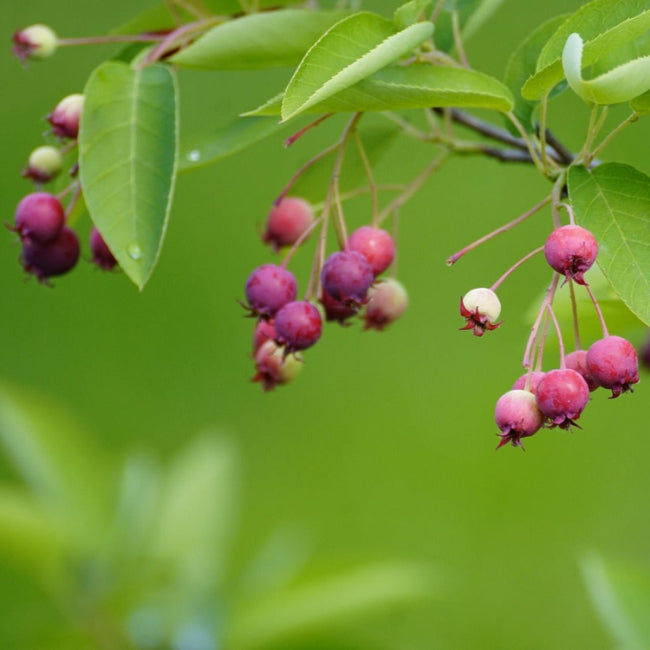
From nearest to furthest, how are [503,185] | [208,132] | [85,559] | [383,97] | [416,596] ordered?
[383,97]
[208,132]
[416,596]
[85,559]
[503,185]

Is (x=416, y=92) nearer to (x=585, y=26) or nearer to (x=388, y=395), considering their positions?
(x=585, y=26)

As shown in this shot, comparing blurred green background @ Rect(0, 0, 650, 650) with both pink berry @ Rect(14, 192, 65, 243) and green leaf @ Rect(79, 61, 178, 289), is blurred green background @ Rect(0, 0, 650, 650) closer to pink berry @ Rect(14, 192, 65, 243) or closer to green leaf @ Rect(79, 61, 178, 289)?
pink berry @ Rect(14, 192, 65, 243)

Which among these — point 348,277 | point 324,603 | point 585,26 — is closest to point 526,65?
point 585,26

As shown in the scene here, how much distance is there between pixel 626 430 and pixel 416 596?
2.82 metres

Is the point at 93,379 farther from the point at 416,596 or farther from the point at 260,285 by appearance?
the point at 260,285

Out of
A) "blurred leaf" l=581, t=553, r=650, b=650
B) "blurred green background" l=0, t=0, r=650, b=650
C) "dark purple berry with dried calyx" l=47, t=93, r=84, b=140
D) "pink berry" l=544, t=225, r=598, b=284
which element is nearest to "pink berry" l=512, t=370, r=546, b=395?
"pink berry" l=544, t=225, r=598, b=284

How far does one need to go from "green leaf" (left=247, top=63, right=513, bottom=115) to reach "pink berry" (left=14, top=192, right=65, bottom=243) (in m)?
0.34

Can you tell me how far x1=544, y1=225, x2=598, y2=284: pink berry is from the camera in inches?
37.0

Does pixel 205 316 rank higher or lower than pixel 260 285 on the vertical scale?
higher

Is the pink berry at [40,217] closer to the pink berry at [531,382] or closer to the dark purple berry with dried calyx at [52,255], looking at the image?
the dark purple berry with dried calyx at [52,255]

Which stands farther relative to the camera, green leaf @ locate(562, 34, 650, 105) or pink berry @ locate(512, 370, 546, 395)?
pink berry @ locate(512, 370, 546, 395)

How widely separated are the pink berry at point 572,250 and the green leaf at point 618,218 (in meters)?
0.01

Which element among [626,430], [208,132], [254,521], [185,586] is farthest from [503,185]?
[208,132]

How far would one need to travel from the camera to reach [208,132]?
1292mm
